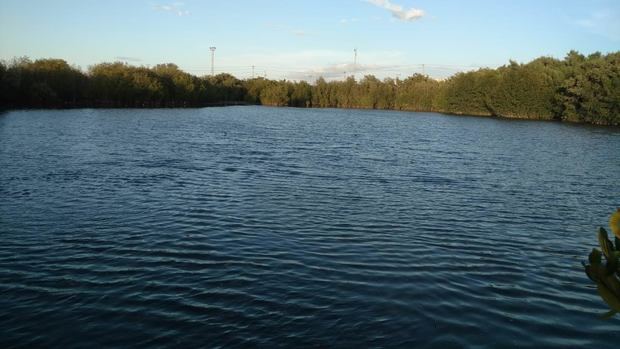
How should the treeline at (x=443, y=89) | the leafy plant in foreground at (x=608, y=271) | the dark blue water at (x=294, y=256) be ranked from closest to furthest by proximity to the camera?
the leafy plant in foreground at (x=608, y=271)
the dark blue water at (x=294, y=256)
the treeline at (x=443, y=89)

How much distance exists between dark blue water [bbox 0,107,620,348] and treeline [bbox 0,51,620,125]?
7112 centimetres

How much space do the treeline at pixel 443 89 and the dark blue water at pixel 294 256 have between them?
7112 cm

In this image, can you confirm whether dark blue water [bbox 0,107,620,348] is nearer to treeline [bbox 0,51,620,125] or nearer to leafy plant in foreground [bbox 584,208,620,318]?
leafy plant in foreground [bbox 584,208,620,318]

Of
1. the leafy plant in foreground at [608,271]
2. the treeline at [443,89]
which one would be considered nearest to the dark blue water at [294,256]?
the leafy plant in foreground at [608,271]

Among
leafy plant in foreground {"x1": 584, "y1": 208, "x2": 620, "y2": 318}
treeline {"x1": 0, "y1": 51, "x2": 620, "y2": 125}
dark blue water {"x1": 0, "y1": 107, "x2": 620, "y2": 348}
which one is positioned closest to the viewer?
leafy plant in foreground {"x1": 584, "y1": 208, "x2": 620, "y2": 318}

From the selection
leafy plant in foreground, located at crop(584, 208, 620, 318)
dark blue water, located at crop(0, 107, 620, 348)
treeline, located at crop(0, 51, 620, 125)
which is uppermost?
treeline, located at crop(0, 51, 620, 125)

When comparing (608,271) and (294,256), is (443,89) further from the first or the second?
(608,271)

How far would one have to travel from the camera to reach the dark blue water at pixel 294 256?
884cm

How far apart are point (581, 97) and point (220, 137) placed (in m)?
75.8

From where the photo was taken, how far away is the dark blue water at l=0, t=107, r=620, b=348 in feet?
29.0

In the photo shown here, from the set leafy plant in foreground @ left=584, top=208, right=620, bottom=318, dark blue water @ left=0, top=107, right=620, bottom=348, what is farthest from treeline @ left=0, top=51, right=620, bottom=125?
leafy plant in foreground @ left=584, top=208, right=620, bottom=318

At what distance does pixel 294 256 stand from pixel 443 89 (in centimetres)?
13519

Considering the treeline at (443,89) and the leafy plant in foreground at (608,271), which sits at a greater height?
the treeline at (443,89)

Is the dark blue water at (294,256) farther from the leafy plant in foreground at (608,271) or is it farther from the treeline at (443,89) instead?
the treeline at (443,89)
